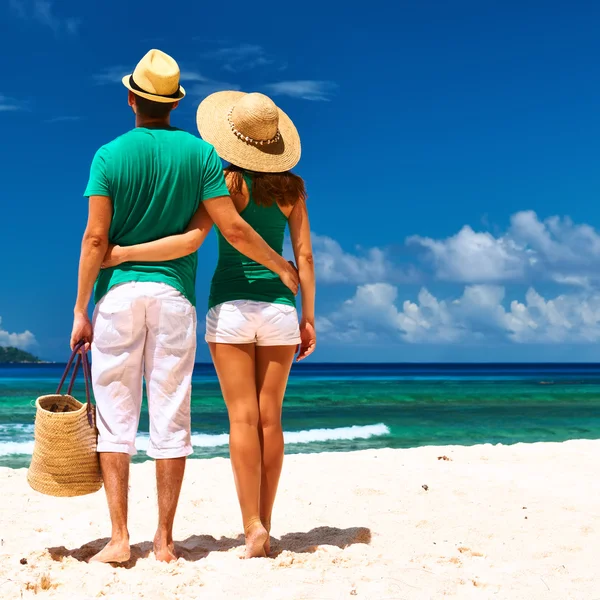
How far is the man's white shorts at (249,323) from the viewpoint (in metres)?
3.45

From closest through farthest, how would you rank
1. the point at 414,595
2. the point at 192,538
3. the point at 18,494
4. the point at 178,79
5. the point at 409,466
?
the point at 414,595, the point at 178,79, the point at 192,538, the point at 18,494, the point at 409,466

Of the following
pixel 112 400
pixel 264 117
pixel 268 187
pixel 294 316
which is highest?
pixel 264 117

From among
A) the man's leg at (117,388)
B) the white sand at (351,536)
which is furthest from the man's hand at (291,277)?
the white sand at (351,536)

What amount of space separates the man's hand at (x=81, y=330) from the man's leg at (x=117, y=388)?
0.03 m

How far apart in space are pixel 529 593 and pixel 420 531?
1.17 meters

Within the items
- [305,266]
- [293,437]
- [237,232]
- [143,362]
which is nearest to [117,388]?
[143,362]

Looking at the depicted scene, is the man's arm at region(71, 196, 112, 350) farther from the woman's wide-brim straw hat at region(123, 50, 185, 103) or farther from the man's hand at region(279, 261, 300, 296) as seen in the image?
the man's hand at region(279, 261, 300, 296)

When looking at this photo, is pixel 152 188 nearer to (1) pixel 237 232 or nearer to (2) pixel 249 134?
(1) pixel 237 232

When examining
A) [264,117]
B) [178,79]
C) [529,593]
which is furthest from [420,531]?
[178,79]

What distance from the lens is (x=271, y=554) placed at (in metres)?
3.63

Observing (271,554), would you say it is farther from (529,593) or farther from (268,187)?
(268,187)

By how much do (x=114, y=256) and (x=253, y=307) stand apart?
27.3 inches

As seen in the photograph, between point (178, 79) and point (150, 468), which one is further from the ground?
point (178, 79)

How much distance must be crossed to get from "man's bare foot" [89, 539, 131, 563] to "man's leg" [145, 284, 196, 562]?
0.15 metres
